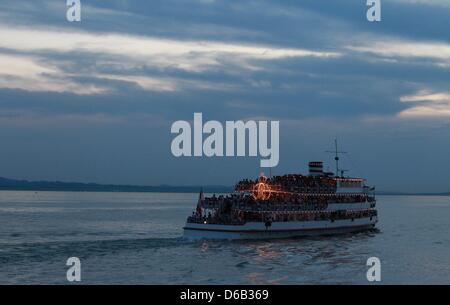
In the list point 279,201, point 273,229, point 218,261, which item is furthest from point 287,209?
point 218,261

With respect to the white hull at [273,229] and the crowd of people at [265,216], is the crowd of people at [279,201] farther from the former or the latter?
the white hull at [273,229]

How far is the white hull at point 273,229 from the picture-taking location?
204ft

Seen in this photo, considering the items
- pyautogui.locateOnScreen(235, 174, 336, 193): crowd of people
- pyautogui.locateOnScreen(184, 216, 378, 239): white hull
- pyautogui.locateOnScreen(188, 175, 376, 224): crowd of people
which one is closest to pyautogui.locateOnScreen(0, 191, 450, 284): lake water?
pyautogui.locateOnScreen(184, 216, 378, 239): white hull

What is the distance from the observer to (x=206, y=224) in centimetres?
6228

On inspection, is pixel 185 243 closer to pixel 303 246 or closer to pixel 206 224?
pixel 206 224

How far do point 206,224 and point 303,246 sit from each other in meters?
10.2

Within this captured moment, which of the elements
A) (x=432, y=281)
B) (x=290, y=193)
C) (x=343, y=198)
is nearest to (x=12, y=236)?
(x=290, y=193)

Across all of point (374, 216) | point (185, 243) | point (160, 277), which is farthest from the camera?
point (374, 216)

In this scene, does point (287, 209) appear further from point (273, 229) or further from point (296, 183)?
point (296, 183)

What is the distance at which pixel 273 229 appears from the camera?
66938 mm

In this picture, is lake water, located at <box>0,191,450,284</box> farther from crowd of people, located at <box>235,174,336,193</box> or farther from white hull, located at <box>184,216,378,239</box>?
crowd of people, located at <box>235,174,336,193</box>

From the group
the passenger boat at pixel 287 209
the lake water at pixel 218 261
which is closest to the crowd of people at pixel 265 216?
the passenger boat at pixel 287 209

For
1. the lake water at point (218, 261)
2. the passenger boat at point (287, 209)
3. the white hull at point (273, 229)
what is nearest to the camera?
the lake water at point (218, 261)

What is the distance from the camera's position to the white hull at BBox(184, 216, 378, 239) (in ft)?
204
